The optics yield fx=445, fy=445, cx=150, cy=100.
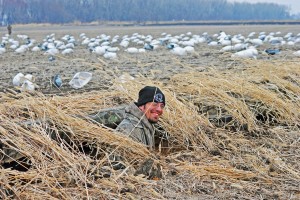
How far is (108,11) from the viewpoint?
8612 cm

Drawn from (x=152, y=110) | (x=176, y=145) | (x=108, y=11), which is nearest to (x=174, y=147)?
(x=176, y=145)

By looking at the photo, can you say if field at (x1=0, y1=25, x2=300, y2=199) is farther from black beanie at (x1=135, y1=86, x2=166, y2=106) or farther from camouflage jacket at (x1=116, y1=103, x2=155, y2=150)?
black beanie at (x1=135, y1=86, x2=166, y2=106)

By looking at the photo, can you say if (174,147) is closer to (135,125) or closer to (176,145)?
(176,145)

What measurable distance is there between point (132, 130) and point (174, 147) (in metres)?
0.66

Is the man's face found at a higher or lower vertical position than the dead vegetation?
higher

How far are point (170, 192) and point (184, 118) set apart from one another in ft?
4.45

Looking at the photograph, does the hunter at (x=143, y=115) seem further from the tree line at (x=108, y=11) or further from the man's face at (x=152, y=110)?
the tree line at (x=108, y=11)

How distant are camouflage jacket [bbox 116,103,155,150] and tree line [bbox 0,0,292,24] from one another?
7518 centimetres

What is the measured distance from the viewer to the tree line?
3195 inches

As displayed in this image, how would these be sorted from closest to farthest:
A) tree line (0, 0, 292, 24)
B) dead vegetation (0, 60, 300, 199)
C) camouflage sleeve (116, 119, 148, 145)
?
dead vegetation (0, 60, 300, 199) < camouflage sleeve (116, 119, 148, 145) < tree line (0, 0, 292, 24)

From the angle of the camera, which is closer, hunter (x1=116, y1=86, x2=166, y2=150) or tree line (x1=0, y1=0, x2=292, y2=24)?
hunter (x1=116, y1=86, x2=166, y2=150)

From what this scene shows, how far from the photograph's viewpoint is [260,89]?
5.23 meters

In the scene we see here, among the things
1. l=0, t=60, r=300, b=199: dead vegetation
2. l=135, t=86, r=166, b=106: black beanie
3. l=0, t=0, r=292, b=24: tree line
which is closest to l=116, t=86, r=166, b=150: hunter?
l=135, t=86, r=166, b=106: black beanie

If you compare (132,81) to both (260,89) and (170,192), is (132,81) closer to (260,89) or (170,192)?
(260,89)
